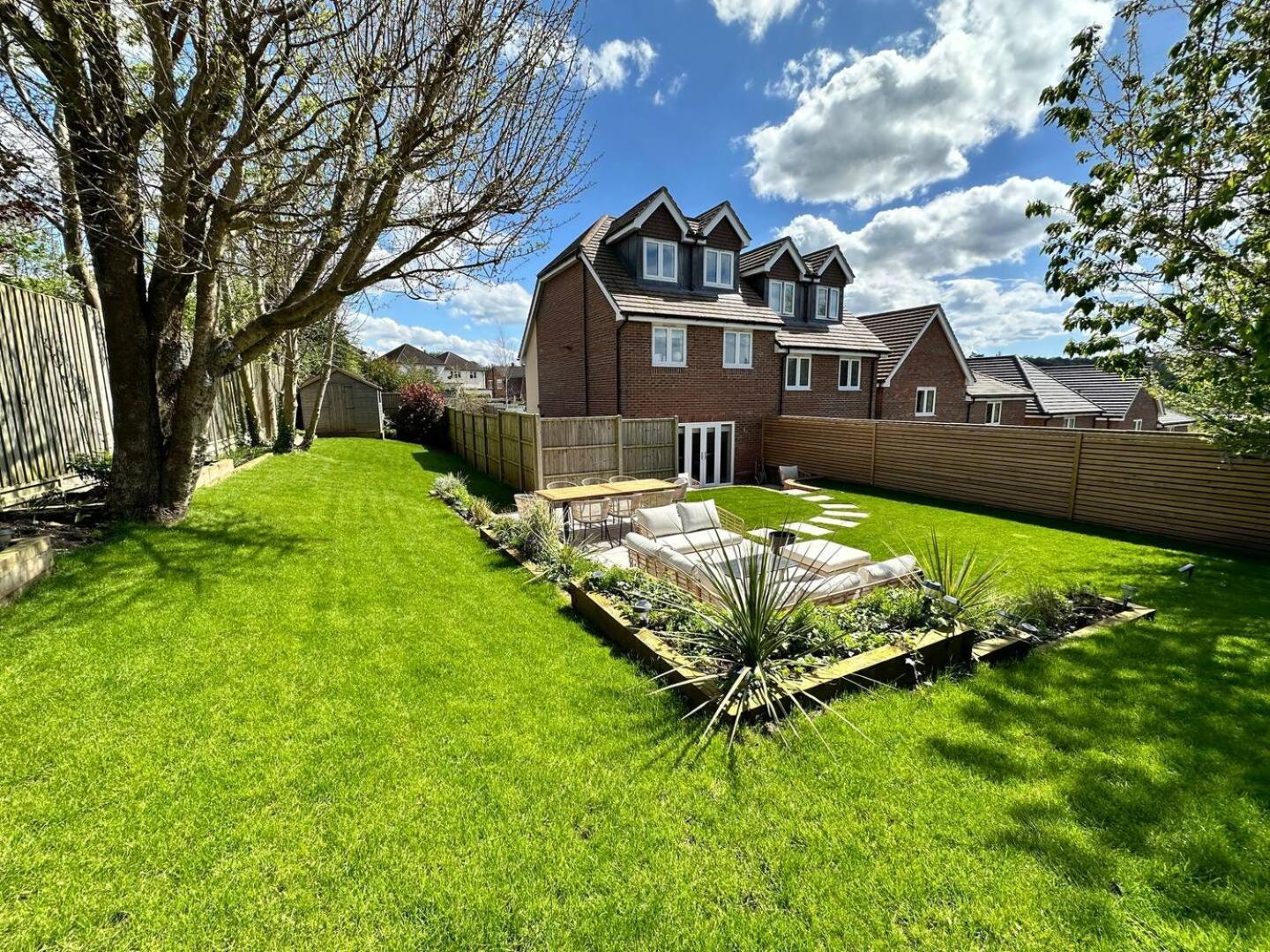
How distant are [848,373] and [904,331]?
4.04 m

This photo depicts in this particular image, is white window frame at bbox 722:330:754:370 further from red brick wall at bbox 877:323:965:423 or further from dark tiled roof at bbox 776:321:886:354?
red brick wall at bbox 877:323:965:423

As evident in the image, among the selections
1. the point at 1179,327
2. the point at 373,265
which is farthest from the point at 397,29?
the point at 1179,327

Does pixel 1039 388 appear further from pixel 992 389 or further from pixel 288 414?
pixel 288 414

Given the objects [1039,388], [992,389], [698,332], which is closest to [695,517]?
[698,332]

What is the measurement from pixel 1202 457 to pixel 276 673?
14.6 m

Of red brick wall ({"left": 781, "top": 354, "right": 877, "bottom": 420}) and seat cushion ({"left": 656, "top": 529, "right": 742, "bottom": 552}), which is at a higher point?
red brick wall ({"left": 781, "top": 354, "right": 877, "bottom": 420})

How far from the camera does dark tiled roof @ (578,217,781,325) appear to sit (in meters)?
15.1

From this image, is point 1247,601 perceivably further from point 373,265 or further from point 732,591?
point 373,265

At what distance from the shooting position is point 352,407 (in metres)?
24.6

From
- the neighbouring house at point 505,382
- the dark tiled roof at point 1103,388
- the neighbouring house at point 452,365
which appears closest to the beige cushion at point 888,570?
the dark tiled roof at point 1103,388

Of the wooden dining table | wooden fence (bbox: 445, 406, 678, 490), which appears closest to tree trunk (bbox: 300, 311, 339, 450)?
wooden fence (bbox: 445, 406, 678, 490)

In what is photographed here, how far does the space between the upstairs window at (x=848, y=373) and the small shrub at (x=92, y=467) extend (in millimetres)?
19925

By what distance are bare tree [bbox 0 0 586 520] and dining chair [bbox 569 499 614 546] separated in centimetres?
485

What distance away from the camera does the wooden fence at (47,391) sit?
19.8ft
